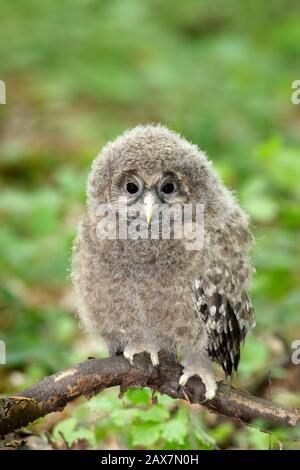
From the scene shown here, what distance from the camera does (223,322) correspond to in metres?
3.85

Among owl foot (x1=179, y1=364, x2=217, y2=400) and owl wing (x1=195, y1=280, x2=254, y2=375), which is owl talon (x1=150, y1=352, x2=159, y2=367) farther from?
owl wing (x1=195, y1=280, x2=254, y2=375)

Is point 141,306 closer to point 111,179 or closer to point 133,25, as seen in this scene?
point 111,179

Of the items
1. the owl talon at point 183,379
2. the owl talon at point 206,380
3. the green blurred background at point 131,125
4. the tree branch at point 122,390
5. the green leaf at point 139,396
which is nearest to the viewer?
the tree branch at point 122,390

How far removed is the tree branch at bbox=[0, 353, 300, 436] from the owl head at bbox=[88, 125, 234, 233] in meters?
0.62

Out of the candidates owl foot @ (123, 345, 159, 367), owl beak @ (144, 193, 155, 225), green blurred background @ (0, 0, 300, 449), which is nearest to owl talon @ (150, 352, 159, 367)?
owl foot @ (123, 345, 159, 367)

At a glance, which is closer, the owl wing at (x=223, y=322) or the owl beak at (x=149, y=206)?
the owl beak at (x=149, y=206)

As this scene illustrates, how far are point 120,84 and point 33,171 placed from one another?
1624mm

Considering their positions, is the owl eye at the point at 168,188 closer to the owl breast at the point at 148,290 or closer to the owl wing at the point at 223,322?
the owl breast at the point at 148,290

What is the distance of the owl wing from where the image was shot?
3.74 metres

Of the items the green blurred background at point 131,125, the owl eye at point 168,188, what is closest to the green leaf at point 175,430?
the green blurred background at point 131,125

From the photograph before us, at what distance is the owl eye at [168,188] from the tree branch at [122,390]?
69cm

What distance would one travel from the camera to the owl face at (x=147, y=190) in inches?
145

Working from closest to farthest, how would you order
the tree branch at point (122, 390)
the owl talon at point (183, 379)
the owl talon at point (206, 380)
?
the tree branch at point (122, 390), the owl talon at point (206, 380), the owl talon at point (183, 379)

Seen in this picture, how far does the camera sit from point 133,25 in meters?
A: 10.1
